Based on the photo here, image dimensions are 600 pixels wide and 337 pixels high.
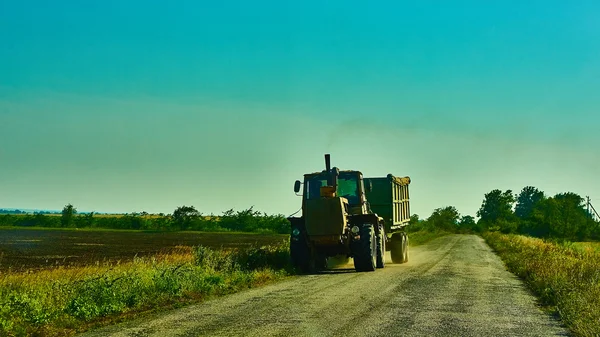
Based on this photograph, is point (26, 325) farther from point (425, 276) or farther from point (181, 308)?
point (425, 276)

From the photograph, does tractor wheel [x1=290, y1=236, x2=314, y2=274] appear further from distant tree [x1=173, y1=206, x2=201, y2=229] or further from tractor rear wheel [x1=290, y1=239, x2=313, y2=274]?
distant tree [x1=173, y1=206, x2=201, y2=229]

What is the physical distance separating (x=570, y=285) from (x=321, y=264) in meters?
10.4

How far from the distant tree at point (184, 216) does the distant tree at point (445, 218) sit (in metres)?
40.7

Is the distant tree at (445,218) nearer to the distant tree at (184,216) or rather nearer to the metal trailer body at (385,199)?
the distant tree at (184,216)

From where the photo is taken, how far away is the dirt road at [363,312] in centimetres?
1036

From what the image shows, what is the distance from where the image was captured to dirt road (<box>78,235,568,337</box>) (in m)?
10.4

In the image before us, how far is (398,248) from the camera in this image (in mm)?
27156

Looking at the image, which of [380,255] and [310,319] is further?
[380,255]

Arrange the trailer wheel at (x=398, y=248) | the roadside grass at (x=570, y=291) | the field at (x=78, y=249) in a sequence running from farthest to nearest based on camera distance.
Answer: the field at (x=78, y=249)
the trailer wheel at (x=398, y=248)
the roadside grass at (x=570, y=291)

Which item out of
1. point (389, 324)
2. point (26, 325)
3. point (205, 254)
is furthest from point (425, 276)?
point (26, 325)

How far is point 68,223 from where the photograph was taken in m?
106

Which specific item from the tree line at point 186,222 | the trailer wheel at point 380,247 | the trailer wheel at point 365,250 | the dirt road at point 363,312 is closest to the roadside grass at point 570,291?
the dirt road at point 363,312

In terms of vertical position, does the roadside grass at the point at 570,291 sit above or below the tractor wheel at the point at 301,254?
below

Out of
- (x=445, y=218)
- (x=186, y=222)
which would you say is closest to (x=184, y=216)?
(x=186, y=222)
